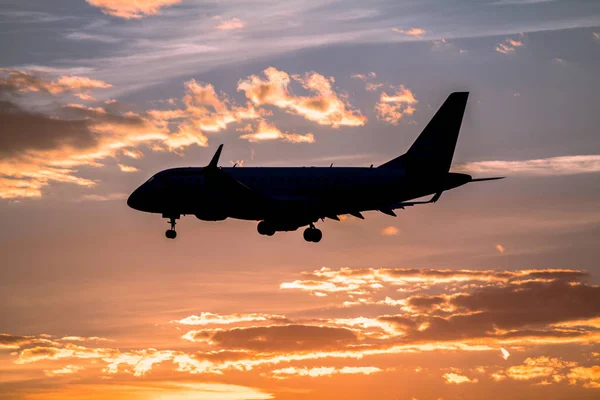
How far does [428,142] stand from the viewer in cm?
5912

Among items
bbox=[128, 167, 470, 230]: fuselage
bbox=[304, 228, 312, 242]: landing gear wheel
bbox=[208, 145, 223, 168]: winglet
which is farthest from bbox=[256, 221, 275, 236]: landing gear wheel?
bbox=[208, 145, 223, 168]: winglet

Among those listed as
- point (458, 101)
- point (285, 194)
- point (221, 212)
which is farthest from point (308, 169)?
point (458, 101)

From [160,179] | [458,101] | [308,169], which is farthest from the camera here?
[160,179]

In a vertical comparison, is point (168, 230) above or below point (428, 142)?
below

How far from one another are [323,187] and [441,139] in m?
9.01

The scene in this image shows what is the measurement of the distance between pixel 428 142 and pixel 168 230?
2103 centimetres

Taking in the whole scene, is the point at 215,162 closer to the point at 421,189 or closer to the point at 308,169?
the point at 308,169

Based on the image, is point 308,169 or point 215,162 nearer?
point 215,162

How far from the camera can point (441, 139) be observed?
58750mm

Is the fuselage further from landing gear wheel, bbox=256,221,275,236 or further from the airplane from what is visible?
landing gear wheel, bbox=256,221,275,236

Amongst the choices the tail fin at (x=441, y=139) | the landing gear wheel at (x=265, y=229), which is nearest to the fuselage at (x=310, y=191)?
the tail fin at (x=441, y=139)

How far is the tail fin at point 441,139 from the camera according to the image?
5853 cm

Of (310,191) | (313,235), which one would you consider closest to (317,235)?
(313,235)

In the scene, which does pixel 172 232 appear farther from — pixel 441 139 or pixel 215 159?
pixel 441 139
